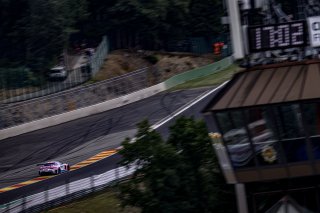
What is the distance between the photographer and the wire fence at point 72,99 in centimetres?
6309

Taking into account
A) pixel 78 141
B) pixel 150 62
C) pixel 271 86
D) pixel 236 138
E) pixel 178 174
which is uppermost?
pixel 271 86

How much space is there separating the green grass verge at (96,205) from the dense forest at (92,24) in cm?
3262

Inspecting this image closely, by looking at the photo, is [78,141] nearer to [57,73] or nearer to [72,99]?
[72,99]

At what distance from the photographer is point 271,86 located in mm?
33656

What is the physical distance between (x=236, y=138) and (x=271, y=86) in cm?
269

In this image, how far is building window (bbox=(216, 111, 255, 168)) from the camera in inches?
1297

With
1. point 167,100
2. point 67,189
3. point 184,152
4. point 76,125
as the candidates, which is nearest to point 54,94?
point 76,125

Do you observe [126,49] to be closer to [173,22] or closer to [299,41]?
[173,22]

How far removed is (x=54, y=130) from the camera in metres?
62.3

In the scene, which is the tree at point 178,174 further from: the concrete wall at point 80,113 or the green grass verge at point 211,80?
the green grass verge at point 211,80

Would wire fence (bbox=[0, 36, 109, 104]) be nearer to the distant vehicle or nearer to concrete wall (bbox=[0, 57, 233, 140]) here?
the distant vehicle

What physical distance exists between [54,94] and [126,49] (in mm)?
18312

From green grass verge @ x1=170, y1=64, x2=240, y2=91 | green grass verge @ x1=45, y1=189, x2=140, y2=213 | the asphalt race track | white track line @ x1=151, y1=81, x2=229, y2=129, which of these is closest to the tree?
green grass verge @ x1=45, y1=189, x2=140, y2=213

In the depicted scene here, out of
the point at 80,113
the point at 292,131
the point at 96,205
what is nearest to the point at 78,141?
the point at 80,113
